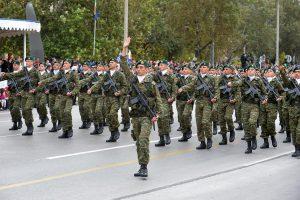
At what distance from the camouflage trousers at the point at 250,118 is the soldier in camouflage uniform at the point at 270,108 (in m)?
0.79

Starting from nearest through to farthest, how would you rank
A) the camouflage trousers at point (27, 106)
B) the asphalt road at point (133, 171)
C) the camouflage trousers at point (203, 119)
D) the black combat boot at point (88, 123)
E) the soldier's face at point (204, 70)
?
1. the asphalt road at point (133, 171)
2. the camouflage trousers at point (203, 119)
3. the soldier's face at point (204, 70)
4. the camouflage trousers at point (27, 106)
5. the black combat boot at point (88, 123)

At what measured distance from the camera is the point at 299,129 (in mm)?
13812

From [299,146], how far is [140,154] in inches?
164

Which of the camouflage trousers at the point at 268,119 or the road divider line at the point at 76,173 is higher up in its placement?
the camouflage trousers at the point at 268,119

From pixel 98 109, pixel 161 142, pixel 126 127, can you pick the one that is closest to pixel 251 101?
pixel 161 142

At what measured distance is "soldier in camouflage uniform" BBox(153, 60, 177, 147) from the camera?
1581 centimetres

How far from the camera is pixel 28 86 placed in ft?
55.9

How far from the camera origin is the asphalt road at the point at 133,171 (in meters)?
9.99

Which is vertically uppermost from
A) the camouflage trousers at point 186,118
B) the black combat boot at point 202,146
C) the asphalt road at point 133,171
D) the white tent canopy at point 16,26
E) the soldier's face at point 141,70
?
the white tent canopy at point 16,26

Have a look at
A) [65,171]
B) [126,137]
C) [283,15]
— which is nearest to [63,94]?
[126,137]

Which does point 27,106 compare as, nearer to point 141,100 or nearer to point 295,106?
point 141,100

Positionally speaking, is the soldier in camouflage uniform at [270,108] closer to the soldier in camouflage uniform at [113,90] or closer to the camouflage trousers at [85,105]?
the soldier in camouflage uniform at [113,90]

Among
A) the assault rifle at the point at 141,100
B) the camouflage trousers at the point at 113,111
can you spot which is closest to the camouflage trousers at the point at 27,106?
the camouflage trousers at the point at 113,111

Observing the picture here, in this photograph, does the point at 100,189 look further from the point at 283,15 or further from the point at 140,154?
the point at 283,15
